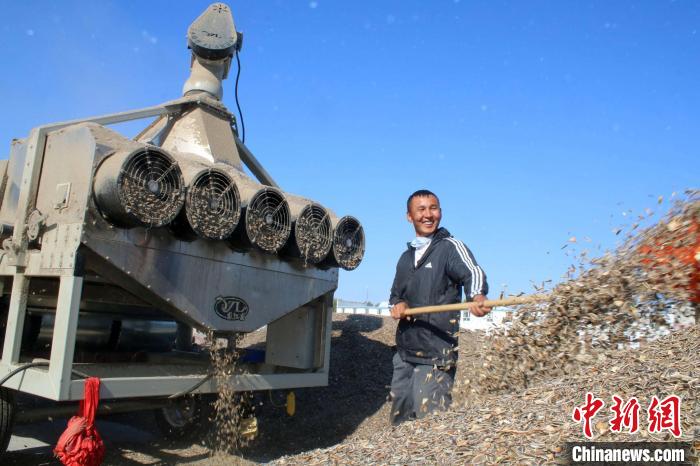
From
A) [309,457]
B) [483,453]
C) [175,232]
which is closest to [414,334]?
[309,457]

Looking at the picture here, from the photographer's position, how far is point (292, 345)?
545 centimetres

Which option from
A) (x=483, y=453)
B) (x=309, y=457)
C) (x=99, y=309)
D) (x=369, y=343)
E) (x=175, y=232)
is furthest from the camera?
(x=369, y=343)

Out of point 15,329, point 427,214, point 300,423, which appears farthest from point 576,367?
A: point 15,329

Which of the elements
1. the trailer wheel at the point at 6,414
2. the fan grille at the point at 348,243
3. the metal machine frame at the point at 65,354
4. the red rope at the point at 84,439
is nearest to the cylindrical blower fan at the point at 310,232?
the fan grille at the point at 348,243

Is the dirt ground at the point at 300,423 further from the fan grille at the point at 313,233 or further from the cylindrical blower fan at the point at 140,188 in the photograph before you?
the cylindrical blower fan at the point at 140,188

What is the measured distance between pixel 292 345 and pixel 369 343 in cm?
270

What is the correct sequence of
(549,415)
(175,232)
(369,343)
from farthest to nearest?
(369,343) < (175,232) < (549,415)

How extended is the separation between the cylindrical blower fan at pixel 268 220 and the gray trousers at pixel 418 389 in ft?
4.40

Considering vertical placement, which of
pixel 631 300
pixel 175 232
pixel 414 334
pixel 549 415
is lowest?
pixel 549 415

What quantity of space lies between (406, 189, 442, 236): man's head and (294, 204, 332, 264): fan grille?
88 centimetres

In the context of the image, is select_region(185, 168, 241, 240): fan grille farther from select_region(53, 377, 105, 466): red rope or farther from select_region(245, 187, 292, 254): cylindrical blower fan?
select_region(53, 377, 105, 466): red rope

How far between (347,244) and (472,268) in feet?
4.95

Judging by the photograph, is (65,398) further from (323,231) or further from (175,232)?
(323,231)

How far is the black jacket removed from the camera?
4.02 m
